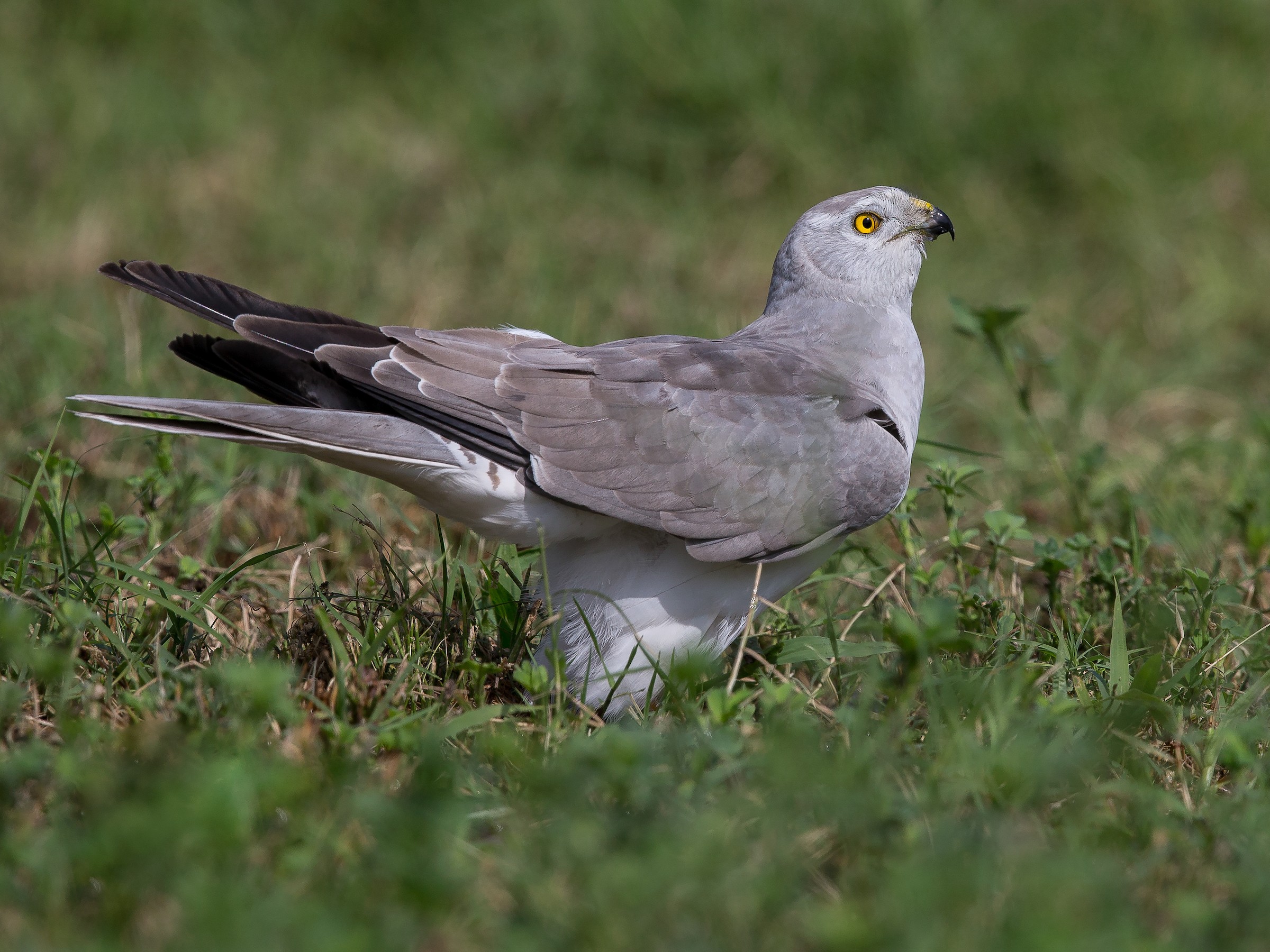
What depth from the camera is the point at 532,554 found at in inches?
152

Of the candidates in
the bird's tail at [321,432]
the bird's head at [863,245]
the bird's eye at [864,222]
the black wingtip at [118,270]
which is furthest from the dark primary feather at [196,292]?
the bird's eye at [864,222]

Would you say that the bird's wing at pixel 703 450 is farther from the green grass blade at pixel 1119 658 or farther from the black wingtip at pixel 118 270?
the black wingtip at pixel 118 270

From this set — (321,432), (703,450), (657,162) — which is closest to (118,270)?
(321,432)

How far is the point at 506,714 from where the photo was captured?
3092 mm

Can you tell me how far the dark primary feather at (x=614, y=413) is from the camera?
3201mm

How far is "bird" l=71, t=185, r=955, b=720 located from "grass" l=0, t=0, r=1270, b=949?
0.22m

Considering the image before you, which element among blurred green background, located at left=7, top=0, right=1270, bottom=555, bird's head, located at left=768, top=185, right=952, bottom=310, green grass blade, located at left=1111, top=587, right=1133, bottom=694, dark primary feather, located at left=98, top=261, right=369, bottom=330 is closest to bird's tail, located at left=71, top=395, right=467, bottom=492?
dark primary feather, located at left=98, top=261, right=369, bottom=330

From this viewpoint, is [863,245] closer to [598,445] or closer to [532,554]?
[598,445]

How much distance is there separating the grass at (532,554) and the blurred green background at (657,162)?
34mm

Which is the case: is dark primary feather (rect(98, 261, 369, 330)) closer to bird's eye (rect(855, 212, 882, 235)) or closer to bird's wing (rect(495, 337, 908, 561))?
bird's wing (rect(495, 337, 908, 561))

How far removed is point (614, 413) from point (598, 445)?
106 millimetres

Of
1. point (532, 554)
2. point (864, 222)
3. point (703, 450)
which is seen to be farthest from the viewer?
point (864, 222)

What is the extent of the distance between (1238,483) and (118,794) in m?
4.15

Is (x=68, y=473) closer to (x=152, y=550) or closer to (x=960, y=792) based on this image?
(x=152, y=550)
